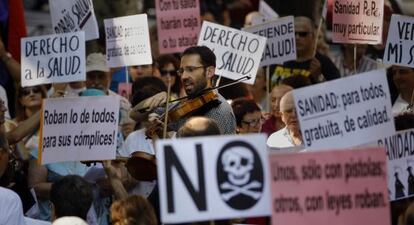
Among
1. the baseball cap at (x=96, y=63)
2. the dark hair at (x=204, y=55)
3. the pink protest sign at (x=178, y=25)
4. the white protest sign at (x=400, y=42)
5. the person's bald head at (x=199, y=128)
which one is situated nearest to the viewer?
the person's bald head at (x=199, y=128)

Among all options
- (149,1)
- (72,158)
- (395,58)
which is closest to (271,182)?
(72,158)

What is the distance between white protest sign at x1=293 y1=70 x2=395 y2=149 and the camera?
8891 millimetres

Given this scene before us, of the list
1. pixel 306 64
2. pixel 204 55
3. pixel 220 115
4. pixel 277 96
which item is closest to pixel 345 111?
pixel 220 115

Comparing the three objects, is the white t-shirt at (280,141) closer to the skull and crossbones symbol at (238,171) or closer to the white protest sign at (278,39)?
the white protest sign at (278,39)

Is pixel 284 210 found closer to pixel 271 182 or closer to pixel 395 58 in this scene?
pixel 271 182

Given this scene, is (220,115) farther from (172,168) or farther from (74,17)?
(74,17)

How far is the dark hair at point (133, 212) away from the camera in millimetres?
8914

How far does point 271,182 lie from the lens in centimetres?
799

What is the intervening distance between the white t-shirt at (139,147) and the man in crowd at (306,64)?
285 cm

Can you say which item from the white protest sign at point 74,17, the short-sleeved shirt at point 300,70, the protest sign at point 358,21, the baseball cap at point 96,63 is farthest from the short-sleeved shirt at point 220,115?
the short-sleeved shirt at point 300,70

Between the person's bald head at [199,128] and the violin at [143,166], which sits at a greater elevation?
the person's bald head at [199,128]

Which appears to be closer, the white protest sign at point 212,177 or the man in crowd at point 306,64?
the white protest sign at point 212,177

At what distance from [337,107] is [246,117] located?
3.20 meters

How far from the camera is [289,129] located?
1131 cm
